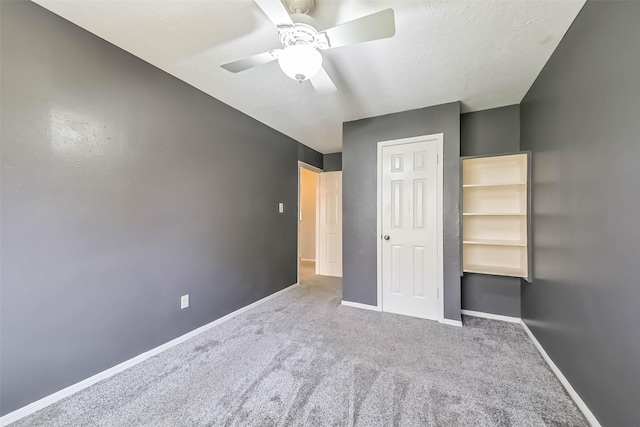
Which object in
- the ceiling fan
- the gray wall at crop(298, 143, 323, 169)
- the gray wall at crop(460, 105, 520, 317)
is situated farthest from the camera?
the gray wall at crop(298, 143, 323, 169)

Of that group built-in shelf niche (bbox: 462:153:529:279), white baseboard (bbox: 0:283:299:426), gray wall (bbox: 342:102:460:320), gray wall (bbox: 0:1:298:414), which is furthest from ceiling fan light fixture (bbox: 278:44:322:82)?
white baseboard (bbox: 0:283:299:426)

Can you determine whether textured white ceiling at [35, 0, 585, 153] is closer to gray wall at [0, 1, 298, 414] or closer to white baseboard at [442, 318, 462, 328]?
gray wall at [0, 1, 298, 414]

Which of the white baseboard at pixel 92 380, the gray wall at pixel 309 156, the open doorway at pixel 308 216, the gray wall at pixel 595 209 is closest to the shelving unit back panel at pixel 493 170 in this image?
the gray wall at pixel 595 209

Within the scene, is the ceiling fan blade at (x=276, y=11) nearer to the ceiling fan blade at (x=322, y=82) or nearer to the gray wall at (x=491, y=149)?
the ceiling fan blade at (x=322, y=82)

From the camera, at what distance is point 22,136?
4.59 ft

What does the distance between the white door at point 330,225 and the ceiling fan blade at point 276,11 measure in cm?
346

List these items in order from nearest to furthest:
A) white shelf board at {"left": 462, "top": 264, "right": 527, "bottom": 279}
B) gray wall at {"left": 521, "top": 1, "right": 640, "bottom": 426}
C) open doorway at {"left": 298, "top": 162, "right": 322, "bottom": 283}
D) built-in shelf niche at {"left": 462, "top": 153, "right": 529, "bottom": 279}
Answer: gray wall at {"left": 521, "top": 1, "right": 640, "bottom": 426} → white shelf board at {"left": 462, "top": 264, "right": 527, "bottom": 279} → built-in shelf niche at {"left": 462, "top": 153, "right": 529, "bottom": 279} → open doorway at {"left": 298, "top": 162, "right": 322, "bottom": 283}

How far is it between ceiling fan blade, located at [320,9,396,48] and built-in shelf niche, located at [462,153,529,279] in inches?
75.7

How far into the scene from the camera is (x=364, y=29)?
1246 millimetres

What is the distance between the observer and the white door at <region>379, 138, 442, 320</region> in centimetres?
273

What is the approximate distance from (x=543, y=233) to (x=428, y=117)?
1.59 m

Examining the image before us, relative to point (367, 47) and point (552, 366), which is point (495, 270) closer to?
point (552, 366)

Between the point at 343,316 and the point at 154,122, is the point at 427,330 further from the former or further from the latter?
the point at 154,122

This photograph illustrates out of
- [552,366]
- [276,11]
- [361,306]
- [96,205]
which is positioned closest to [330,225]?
[361,306]
